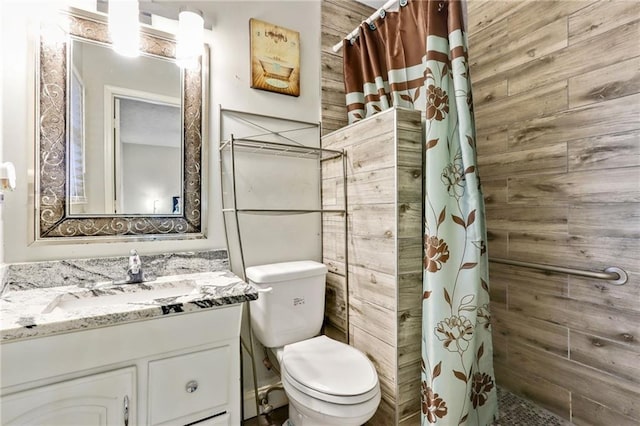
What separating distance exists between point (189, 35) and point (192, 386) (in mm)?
1471

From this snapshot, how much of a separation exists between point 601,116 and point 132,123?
2.16m

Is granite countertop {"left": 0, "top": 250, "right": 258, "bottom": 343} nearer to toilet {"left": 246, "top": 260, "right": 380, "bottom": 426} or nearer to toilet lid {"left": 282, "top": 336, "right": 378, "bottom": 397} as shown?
toilet {"left": 246, "top": 260, "right": 380, "bottom": 426}

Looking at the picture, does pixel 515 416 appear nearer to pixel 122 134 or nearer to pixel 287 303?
pixel 287 303

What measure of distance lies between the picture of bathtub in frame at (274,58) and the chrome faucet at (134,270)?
3.43ft

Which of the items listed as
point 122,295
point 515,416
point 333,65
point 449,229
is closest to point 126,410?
point 122,295

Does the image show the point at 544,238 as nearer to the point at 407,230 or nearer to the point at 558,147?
the point at 558,147

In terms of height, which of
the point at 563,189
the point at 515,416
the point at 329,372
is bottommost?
the point at 515,416

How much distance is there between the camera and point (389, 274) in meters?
1.40

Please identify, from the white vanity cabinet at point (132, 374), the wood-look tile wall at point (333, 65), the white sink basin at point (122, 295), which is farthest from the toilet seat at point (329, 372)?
the wood-look tile wall at point (333, 65)

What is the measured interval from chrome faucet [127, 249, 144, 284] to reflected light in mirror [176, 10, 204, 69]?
0.94m

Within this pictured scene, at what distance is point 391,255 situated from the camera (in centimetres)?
138

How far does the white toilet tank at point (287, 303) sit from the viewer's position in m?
1.49

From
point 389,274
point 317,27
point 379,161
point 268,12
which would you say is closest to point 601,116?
point 379,161

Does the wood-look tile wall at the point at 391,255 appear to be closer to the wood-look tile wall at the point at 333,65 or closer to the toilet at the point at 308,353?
the toilet at the point at 308,353
